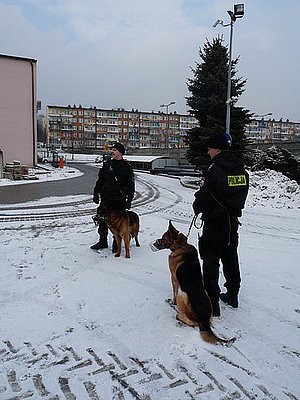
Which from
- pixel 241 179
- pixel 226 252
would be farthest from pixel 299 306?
pixel 241 179

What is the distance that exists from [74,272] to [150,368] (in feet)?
8.03

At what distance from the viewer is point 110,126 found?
104m

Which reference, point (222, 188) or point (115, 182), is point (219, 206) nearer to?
point (222, 188)

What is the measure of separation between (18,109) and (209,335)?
25.1m

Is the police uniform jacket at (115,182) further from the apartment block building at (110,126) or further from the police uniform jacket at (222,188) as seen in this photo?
the apartment block building at (110,126)

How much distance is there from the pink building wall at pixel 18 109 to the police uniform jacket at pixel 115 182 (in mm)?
20848

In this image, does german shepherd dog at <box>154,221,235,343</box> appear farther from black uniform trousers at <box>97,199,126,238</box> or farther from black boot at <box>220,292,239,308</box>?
black uniform trousers at <box>97,199,126,238</box>

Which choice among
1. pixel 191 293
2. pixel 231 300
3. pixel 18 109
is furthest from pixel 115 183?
pixel 18 109

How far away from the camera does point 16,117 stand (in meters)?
24.5

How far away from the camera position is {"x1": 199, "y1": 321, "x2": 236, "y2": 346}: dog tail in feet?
10.2

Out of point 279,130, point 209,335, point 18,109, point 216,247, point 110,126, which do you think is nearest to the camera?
point 209,335

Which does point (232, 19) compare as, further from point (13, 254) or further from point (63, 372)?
point (63, 372)

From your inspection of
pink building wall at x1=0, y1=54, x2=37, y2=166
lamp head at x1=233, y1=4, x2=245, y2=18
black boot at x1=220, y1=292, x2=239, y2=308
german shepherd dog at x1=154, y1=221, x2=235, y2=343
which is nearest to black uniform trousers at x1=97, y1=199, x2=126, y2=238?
german shepherd dog at x1=154, y1=221, x2=235, y2=343

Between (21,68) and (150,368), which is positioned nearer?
(150,368)
